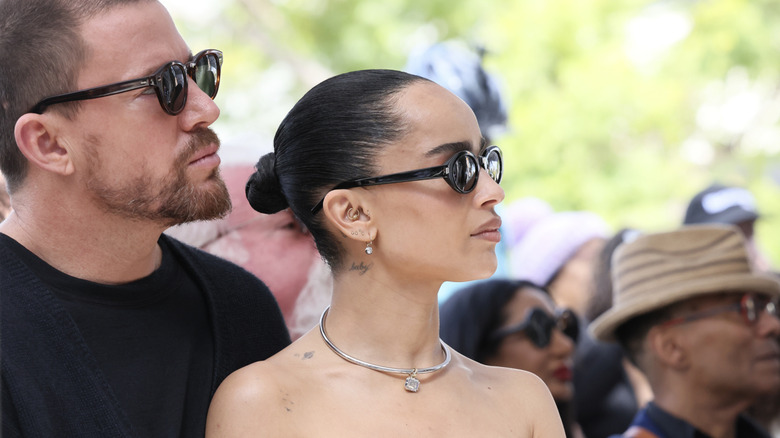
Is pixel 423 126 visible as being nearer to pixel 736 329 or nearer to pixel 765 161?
pixel 736 329

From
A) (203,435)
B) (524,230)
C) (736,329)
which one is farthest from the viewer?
(524,230)

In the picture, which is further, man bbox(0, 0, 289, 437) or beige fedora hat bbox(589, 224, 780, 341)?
beige fedora hat bbox(589, 224, 780, 341)

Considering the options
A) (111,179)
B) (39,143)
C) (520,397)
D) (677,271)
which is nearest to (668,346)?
(677,271)

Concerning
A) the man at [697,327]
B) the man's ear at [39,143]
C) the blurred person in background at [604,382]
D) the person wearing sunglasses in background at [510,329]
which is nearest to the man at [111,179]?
the man's ear at [39,143]

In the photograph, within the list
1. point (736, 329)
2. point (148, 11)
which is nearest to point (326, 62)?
point (736, 329)

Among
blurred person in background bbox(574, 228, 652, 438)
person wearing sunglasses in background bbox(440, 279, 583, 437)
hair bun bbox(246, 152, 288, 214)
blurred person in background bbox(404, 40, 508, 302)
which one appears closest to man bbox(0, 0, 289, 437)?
hair bun bbox(246, 152, 288, 214)

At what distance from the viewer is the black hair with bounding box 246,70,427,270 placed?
1964 millimetres

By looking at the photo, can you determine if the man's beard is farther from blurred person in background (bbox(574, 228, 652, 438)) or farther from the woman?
blurred person in background (bbox(574, 228, 652, 438))

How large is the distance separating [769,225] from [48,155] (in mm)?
9174

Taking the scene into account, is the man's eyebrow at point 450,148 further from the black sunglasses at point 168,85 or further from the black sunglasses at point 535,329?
the black sunglasses at point 535,329

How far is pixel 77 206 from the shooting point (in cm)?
195

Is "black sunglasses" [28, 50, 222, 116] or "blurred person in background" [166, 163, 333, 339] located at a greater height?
"black sunglasses" [28, 50, 222, 116]

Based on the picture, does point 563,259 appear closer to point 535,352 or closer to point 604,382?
point 604,382

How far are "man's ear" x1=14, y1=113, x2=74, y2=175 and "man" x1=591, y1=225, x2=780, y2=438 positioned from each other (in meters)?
2.39
